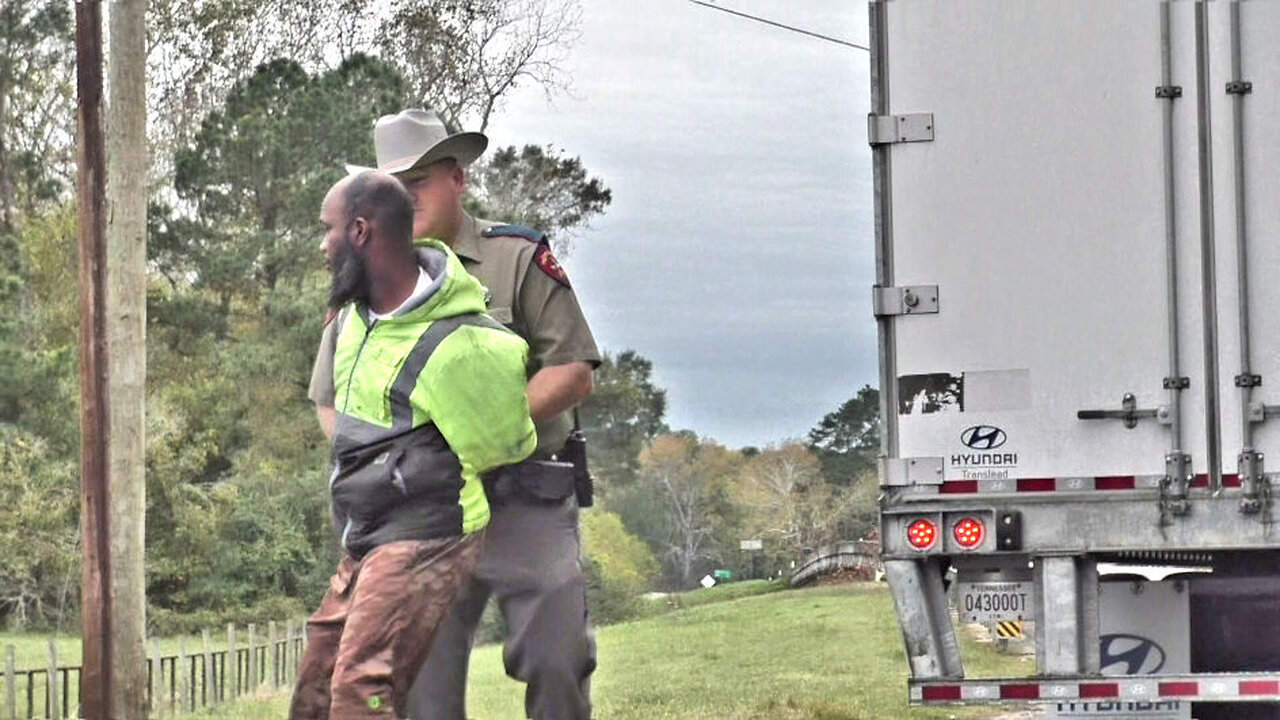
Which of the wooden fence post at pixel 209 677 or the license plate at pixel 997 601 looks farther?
the wooden fence post at pixel 209 677

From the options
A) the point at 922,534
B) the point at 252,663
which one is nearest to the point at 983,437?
the point at 922,534

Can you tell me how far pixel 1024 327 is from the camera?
912 cm

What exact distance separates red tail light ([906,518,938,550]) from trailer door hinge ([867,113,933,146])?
1.37m

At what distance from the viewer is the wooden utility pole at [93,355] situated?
15.8 m

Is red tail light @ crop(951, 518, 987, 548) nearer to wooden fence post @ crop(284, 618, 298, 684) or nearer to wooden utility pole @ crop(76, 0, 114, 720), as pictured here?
wooden utility pole @ crop(76, 0, 114, 720)

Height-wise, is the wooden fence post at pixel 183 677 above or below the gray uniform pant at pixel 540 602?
below

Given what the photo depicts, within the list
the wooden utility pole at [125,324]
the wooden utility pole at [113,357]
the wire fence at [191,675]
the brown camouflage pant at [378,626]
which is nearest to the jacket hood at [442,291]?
the brown camouflage pant at [378,626]

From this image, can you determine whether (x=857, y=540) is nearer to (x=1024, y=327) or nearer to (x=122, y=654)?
(x=122, y=654)

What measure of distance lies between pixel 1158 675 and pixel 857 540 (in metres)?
18.4

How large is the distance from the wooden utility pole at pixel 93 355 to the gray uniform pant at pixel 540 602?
9632 millimetres

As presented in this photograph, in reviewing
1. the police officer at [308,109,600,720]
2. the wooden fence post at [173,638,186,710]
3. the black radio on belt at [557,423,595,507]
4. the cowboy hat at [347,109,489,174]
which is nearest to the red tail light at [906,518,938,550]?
the black radio on belt at [557,423,595,507]

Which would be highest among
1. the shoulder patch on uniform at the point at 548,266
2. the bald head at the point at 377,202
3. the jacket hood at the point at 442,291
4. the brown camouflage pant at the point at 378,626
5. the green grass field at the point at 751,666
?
the bald head at the point at 377,202

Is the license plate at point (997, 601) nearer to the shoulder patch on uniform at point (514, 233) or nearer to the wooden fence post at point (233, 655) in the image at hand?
the shoulder patch on uniform at point (514, 233)

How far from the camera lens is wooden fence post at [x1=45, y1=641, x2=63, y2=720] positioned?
18922mm
